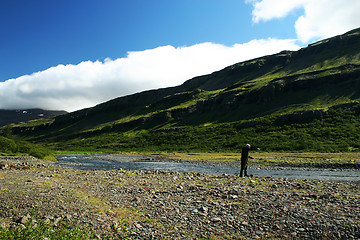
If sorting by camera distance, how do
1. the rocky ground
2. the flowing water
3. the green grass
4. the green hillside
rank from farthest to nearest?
the green hillside → the flowing water → the rocky ground → the green grass

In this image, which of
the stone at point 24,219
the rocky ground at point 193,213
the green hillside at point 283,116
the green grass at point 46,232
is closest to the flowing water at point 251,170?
the rocky ground at point 193,213

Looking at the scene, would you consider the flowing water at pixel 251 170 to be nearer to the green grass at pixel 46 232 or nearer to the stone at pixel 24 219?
the green grass at pixel 46 232

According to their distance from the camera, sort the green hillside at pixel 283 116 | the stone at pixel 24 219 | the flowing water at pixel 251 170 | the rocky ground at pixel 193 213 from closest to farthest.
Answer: the stone at pixel 24 219, the rocky ground at pixel 193 213, the flowing water at pixel 251 170, the green hillside at pixel 283 116

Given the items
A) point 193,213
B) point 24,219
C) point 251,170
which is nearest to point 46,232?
point 24,219

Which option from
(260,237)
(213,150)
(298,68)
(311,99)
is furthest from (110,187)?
(298,68)

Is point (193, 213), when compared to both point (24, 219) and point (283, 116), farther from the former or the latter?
point (283, 116)

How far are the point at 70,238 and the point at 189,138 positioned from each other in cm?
11965

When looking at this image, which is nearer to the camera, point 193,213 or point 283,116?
point 193,213

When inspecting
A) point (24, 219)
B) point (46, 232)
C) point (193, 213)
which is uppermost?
point (24, 219)

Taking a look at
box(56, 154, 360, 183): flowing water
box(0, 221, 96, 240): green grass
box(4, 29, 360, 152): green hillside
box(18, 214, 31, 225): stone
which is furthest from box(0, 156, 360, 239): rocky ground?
box(4, 29, 360, 152): green hillside

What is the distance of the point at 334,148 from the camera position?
2800 inches

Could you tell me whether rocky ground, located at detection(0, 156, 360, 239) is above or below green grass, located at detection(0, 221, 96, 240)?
below

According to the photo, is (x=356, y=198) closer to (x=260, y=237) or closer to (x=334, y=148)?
(x=260, y=237)

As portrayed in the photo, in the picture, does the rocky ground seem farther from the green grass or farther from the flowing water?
the flowing water
